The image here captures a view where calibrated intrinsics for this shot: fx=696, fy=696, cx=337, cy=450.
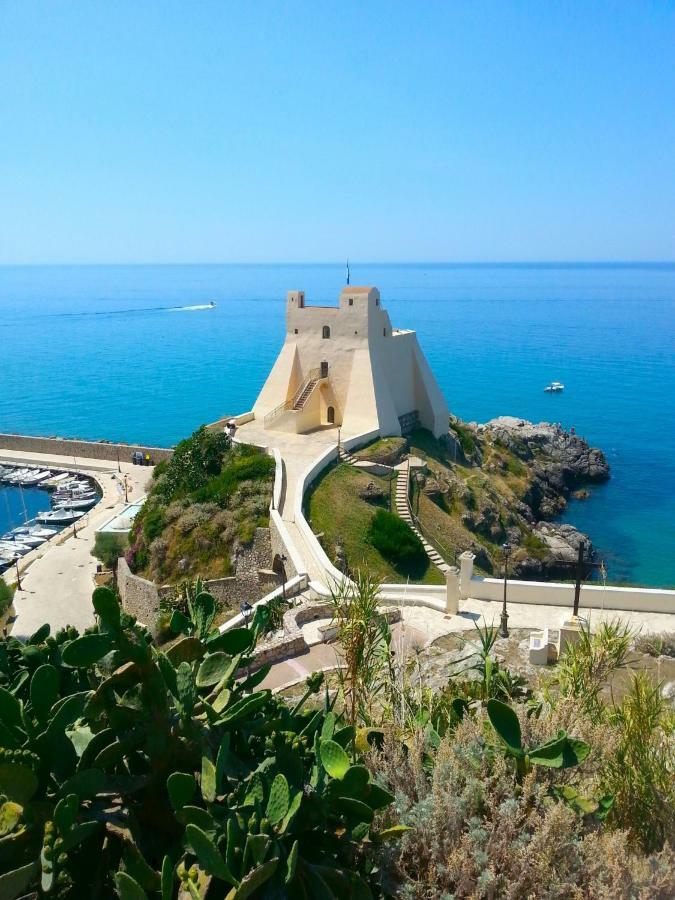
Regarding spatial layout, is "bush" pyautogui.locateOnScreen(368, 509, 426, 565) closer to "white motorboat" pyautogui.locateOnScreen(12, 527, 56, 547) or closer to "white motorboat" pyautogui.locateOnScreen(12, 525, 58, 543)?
"white motorboat" pyautogui.locateOnScreen(12, 527, 56, 547)

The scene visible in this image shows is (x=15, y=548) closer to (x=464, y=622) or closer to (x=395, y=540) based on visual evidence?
(x=395, y=540)

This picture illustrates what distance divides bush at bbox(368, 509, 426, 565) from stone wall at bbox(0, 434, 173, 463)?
77.5ft

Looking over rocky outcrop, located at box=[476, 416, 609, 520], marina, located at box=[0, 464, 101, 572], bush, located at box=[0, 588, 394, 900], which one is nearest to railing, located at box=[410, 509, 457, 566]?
rocky outcrop, located at box=[476, 416, 609, 520]

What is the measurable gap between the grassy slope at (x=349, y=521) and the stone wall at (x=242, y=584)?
1664mm

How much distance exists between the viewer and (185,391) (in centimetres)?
8581

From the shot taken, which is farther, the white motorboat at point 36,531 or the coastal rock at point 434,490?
the white motorboat at point 36,531

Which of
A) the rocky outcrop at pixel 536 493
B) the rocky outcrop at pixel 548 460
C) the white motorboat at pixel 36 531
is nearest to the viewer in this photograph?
the rocky outcrop at pixel 536 493

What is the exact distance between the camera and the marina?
110 ft

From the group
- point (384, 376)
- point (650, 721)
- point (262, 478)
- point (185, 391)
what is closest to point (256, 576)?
point (262, 478)

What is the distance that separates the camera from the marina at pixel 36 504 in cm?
3347

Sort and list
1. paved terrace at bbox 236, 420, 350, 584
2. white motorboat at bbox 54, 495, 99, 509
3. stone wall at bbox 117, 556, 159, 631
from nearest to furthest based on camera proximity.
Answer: paved terrace at bbox 236, 420, 350, 584 → stone wall at bbox 117, 556, 159, 631 → white motorboat at bbox 54, 495, 99, 509

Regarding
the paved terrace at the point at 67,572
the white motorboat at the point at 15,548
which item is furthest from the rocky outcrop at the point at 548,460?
the white motorboat at the point at 15,548

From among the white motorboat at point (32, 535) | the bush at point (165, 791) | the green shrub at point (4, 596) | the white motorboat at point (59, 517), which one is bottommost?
the white motorboat at point (32, 535)

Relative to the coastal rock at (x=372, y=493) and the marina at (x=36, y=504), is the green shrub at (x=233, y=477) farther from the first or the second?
the marina at (x=36, y=504)
